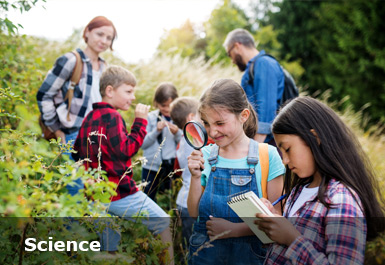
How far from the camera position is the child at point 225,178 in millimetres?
2127

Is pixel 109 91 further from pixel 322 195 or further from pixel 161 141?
pixel 322 195

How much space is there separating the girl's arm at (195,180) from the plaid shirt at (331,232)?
0.66 metres

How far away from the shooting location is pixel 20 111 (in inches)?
43.1

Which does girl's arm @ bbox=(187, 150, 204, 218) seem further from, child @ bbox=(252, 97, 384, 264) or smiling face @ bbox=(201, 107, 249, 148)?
child @ bbox=(252, 97, 384, 264)

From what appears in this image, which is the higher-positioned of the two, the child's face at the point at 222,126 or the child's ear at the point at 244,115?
the child's ear at the point at 244,115

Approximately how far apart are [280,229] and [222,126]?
823 mm

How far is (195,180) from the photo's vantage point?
2.21 m

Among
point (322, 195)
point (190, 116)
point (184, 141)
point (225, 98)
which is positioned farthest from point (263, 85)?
point (322, 195)

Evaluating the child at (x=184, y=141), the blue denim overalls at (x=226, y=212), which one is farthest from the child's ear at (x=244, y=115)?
the child at (x=184, y=141)

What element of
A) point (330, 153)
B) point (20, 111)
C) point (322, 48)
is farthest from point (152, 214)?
point (322, 48)

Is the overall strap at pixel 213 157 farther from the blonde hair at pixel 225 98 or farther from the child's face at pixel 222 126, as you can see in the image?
the blonde hair at pixel 225 98

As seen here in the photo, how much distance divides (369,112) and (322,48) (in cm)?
315

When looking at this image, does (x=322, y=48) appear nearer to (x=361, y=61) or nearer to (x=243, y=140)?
(x=361, y=61)

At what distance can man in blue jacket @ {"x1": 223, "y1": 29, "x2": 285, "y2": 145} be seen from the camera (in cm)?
361
